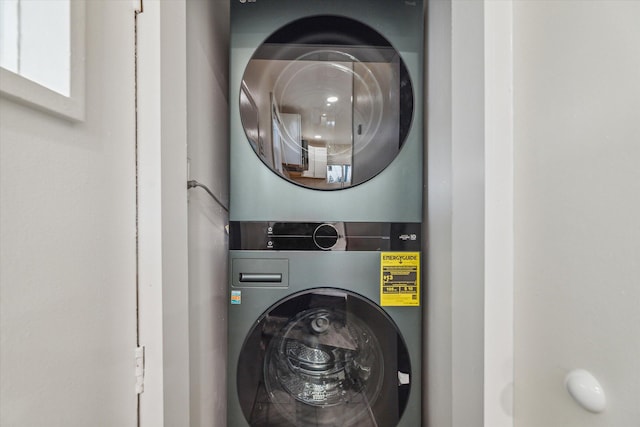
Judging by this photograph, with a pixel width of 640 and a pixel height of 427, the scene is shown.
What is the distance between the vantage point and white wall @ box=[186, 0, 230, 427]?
95 centimetres

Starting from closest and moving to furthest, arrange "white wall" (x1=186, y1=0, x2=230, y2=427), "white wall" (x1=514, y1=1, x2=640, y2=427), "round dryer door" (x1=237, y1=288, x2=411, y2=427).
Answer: "white wall" (x1=514, y1=1, x2=640, y2=427) → "white wall" (x1=186, y1=0, x2=230, y2=427) → "round dryer door" (x1=237, y1=288, x2=411, y2=427)

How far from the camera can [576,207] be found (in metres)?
0.56

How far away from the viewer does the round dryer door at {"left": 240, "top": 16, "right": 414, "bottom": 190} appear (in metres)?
1.09

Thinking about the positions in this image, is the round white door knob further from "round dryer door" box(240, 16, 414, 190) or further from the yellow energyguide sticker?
"round dryer door" box(240, 16, 414, 190)

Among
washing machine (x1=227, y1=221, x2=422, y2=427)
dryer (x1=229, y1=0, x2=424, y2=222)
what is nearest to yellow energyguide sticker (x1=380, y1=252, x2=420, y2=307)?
A: washing machine (x1=227, y1=221, x2=422, y2=427)

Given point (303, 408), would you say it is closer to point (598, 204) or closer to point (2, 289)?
point (2, 289)

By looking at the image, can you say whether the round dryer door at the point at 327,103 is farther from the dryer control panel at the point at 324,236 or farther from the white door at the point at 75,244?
the white door at the point at 75,244

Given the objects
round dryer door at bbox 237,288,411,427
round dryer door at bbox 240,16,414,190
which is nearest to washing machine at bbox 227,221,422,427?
round dryer door at bbox 237,288,411,427

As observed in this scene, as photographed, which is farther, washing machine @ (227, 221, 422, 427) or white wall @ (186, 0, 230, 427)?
washing machine @ (227, 221, 422, 427)

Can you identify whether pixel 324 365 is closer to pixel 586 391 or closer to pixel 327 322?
pixel 327 322

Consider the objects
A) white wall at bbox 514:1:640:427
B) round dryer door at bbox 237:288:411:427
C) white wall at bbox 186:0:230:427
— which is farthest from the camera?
round dryer door at bbox 237:288:411:427

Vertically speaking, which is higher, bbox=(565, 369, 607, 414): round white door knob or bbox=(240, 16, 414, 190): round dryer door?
bbox=(240, 16, 414, 190): round dryer door

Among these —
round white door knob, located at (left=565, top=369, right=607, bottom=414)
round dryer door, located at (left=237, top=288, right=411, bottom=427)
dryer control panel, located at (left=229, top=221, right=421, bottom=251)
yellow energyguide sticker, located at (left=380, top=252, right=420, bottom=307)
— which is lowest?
round dryer door, located at (left=237, top=288, right=411, bottom=427)

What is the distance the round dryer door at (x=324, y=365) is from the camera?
1.05 m
